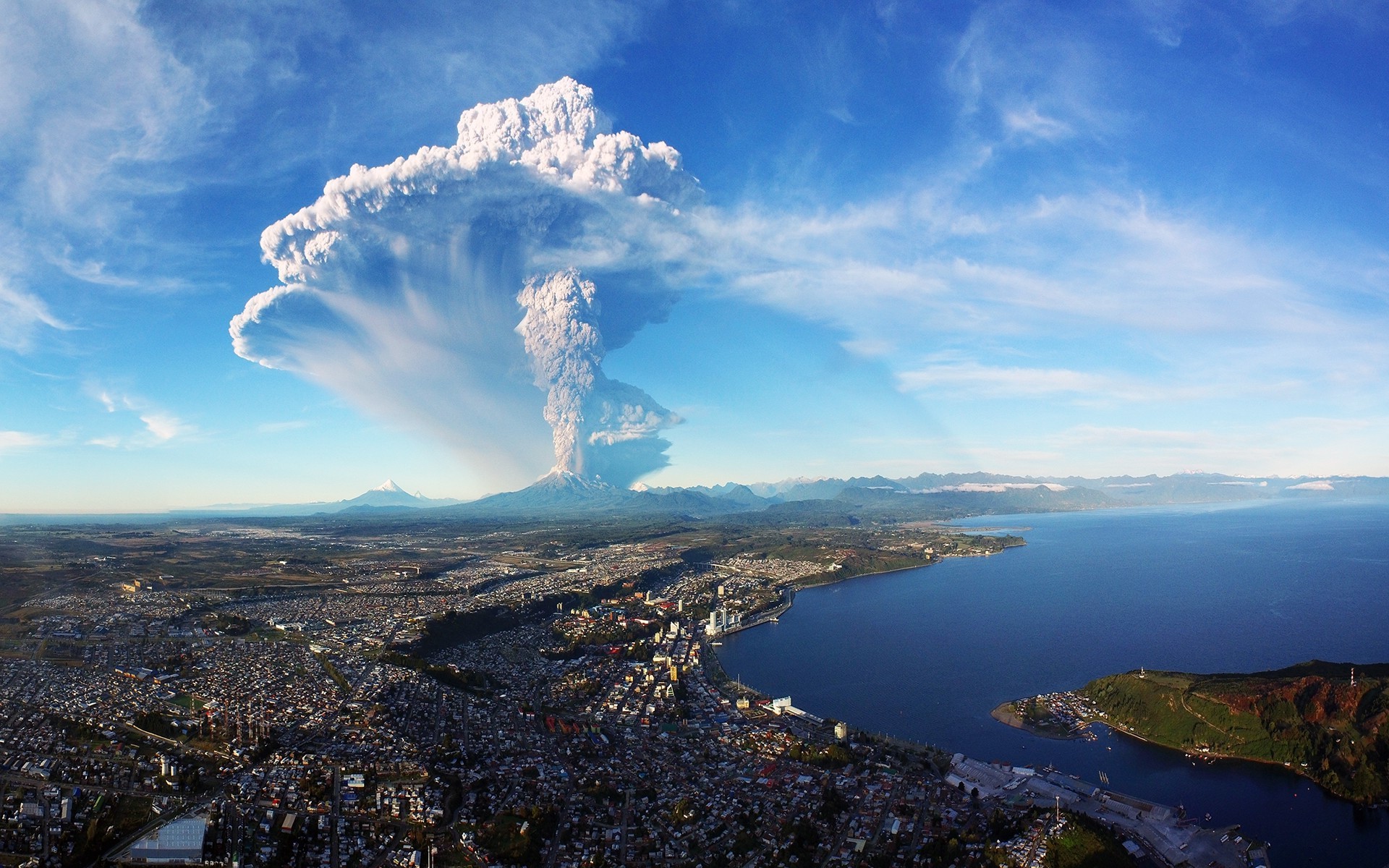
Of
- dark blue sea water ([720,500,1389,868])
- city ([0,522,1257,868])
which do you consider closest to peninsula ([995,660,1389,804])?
dark blue sea water ([720,500,1389,868])

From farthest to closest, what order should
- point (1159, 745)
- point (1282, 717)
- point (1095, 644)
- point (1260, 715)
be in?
point (1095, 644), point (1159, 745), point (1260, 715), point (1282, 717)

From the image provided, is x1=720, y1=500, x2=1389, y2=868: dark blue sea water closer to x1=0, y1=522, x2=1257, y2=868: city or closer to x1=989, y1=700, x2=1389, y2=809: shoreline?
x1=989, y1=700, x2=1389, y2=809: shoreline

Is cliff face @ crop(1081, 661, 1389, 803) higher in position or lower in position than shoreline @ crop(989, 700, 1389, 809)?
higher

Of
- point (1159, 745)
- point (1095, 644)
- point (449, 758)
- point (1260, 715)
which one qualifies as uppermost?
point (449, 758)

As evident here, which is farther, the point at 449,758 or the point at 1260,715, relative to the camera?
the point at 1260,715

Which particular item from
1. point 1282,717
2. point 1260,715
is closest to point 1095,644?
point 1260,715

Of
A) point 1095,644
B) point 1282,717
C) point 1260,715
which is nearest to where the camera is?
point 1282,717

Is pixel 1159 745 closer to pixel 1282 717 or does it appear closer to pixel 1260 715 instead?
pixel 1260 715

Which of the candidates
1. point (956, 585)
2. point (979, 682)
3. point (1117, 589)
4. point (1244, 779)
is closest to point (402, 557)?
point (956, 585)
